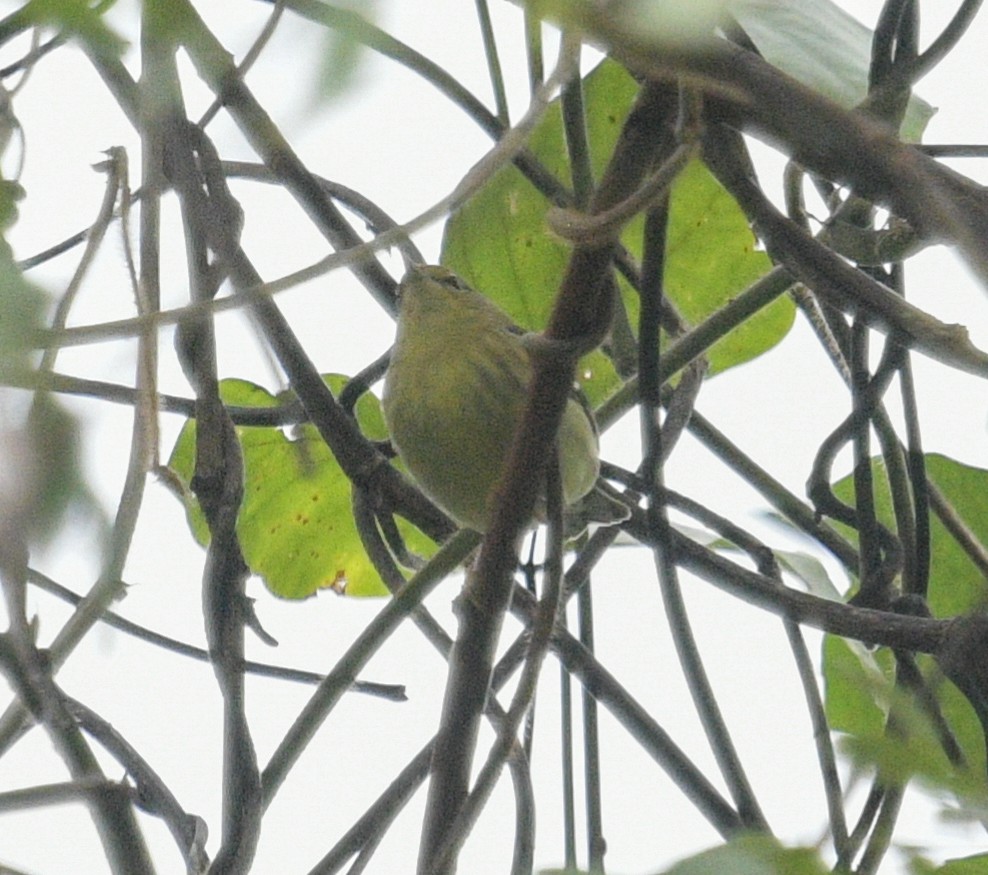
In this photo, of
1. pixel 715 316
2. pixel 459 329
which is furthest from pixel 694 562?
pixel 459 329

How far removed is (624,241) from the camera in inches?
72.0

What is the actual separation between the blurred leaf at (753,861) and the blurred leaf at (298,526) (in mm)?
1709

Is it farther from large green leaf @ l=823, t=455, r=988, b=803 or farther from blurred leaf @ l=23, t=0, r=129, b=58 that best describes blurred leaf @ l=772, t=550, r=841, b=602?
blurred leaf @ l=23, t=0, r=129, b=58

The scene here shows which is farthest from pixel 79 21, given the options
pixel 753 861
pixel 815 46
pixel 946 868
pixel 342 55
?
pixel 815 46

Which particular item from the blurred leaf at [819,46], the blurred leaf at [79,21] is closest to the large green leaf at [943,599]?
the blurred leaf at [819,46]

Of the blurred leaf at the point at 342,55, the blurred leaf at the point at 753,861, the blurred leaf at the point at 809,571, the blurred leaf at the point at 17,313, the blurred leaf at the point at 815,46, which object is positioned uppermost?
the blurred leaf at the point at 815,46

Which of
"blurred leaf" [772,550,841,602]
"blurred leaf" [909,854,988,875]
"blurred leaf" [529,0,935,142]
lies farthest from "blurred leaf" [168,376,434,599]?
"blurred leaf" [909,854,988,875]

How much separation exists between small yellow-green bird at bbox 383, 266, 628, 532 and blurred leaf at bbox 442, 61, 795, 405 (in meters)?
0.08

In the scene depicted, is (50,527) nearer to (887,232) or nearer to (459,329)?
(887,232)

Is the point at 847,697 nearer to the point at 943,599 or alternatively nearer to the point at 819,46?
the point at 943,599

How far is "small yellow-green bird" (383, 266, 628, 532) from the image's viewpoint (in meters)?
1.78

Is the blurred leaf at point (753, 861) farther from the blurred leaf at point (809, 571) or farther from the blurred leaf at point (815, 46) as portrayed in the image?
the blurred leaf at point (809, 571)

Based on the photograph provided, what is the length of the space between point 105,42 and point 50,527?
19 centimetres

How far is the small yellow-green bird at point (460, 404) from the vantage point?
1.78 meters
